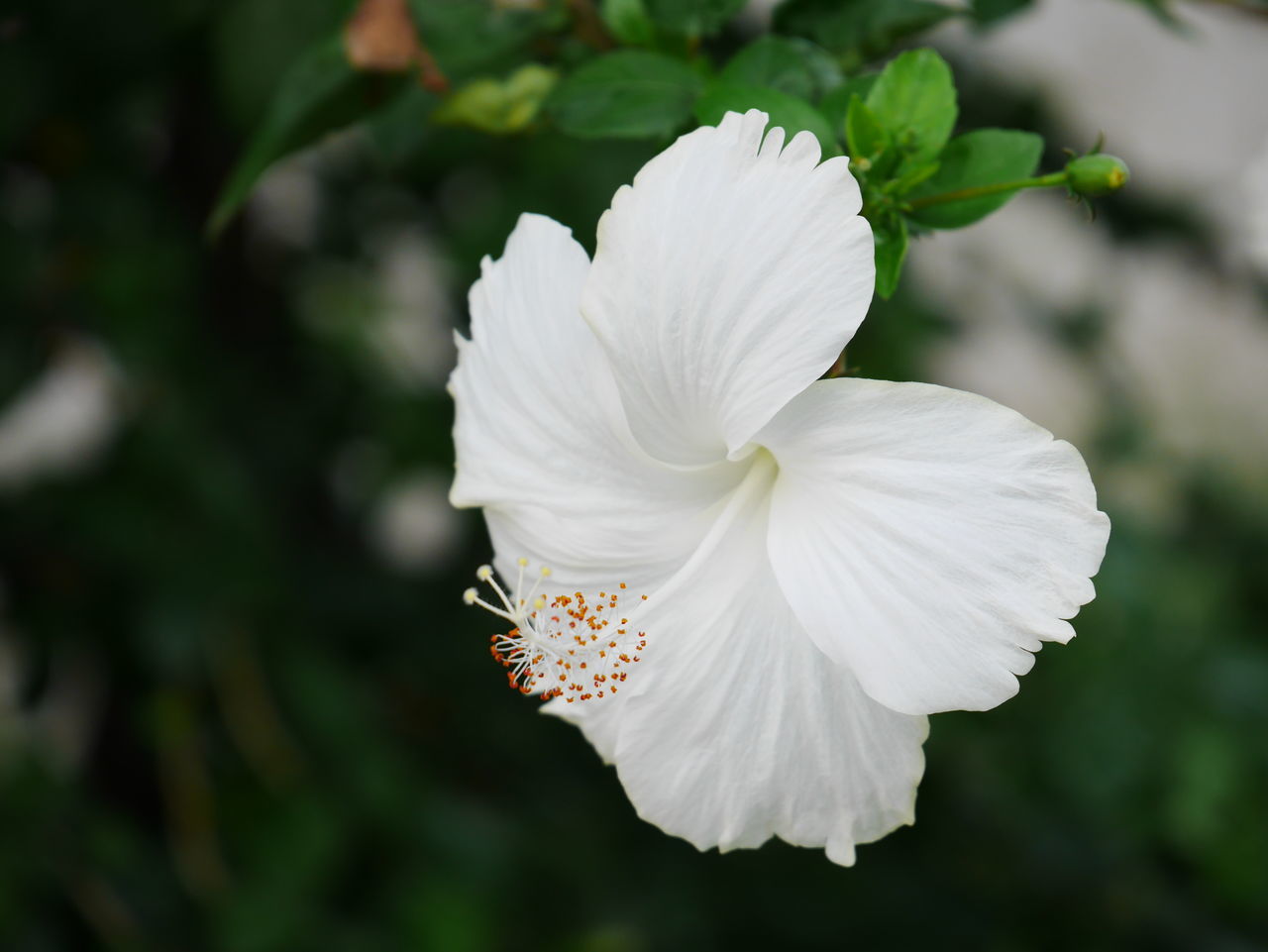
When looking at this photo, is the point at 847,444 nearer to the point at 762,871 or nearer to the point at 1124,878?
the point at 762,871

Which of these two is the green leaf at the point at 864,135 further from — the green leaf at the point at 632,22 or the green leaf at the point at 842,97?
the green leaf at the point at 632,22

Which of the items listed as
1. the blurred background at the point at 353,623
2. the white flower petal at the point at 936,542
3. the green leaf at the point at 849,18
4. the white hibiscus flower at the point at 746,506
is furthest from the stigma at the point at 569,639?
the blurred background at the point at 353,623

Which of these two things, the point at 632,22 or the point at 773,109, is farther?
the point at 632,22

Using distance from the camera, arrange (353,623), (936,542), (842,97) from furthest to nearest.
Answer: (353,623) → (842,97) → (936,542)

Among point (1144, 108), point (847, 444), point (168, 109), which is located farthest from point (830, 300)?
point (1144, 108)

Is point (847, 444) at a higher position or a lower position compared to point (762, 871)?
higher

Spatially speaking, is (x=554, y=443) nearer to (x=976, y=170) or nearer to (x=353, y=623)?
(x=976, y=170)

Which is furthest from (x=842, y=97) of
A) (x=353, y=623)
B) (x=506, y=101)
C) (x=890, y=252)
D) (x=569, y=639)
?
(x=353, y=623)

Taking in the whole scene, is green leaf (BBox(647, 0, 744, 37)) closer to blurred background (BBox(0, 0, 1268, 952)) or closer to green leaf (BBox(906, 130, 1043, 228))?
green leaf (BBox(906, 130, 1043, 228))
